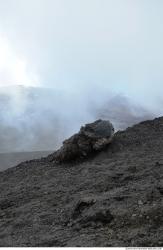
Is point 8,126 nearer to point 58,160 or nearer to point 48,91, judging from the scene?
point 48,91

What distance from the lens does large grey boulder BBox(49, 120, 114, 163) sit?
11.9 m

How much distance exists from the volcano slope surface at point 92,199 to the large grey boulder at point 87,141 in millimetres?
224

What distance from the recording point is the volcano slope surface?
273 inches

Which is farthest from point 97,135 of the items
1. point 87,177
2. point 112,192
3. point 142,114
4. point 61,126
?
point 142,114

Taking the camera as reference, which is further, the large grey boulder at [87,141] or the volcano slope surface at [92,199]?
the large grey boulder at [87,141]

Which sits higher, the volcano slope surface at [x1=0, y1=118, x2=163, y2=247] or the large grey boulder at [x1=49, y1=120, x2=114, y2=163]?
the large grey boulder at [x1=49, y1=120, x2=114, y2=163]

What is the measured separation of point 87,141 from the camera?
11914 millimetres

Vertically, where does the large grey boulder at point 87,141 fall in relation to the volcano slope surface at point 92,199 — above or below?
above

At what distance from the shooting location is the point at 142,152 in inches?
453

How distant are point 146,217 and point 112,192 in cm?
150

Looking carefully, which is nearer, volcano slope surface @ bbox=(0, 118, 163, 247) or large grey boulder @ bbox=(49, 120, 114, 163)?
volcano slope surface @ bbox=(0, 118, 163, 247)

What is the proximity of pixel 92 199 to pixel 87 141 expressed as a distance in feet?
12.3

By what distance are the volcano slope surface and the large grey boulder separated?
0.22 metres

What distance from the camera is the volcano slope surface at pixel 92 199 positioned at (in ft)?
22.8
